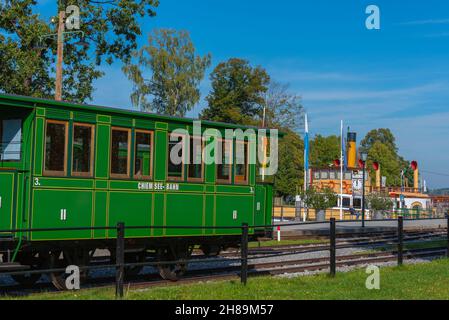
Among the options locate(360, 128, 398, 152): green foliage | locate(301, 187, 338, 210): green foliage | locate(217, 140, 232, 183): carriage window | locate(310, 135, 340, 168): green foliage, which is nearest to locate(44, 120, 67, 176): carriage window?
locate(217, 140, 232, 183): carriage window

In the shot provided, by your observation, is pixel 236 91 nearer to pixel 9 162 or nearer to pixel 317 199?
pixel 317 199

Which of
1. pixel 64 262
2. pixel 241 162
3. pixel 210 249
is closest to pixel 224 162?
pixel 241 162

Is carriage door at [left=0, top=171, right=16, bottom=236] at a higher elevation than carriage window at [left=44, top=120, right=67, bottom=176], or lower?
lower

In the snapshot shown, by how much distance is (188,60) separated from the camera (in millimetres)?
57875

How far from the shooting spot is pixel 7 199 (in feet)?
38.5

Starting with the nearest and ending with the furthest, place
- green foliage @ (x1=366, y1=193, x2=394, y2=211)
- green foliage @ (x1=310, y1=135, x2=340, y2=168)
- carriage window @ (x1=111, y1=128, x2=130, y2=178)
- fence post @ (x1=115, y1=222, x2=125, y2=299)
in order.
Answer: fence post @ (x1=115, y1=222, x2=125, y2=299), carriage window @ (x1=111, y1=128, x2=130, y2=178), green foliage @ (x1=366, y1=193, x2=394, y2=211), green foliage @ (x1=310, y1=135, x2=340, y2=168)

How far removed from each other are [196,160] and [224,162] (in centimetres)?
91

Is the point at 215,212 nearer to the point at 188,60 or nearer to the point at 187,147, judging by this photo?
Answer: the point at 187,147

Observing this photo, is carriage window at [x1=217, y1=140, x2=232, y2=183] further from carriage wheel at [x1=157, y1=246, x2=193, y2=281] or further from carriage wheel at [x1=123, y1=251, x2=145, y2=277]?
carriage wheel at [x1=123, y1=251, x2=145, y2=277]

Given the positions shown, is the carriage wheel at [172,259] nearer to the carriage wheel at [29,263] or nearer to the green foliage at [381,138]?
the carriage wheel at [29,263]

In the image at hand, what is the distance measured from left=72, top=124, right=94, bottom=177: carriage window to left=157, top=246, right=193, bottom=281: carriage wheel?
2934mm

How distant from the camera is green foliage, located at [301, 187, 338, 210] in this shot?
169 feet

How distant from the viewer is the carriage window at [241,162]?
15.8m
